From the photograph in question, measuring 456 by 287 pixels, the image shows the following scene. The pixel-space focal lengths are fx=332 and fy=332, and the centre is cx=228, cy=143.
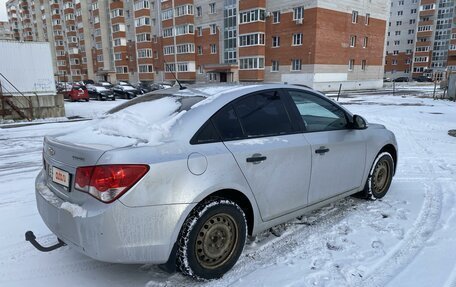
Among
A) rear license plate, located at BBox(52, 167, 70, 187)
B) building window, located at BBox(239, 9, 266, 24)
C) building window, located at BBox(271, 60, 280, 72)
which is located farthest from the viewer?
building window, located at BBox(271, 60, 280, 72)

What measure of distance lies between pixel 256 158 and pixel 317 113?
144cm

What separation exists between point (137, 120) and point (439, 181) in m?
4.89

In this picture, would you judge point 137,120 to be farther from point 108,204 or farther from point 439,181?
point 439,181

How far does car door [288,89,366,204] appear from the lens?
138 inches

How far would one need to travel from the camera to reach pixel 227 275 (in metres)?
2.90

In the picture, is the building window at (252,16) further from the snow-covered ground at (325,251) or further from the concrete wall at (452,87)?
the snow-covered ground at (325,251)

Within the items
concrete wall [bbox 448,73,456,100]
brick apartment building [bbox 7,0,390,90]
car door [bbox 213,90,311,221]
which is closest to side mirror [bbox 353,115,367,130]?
car door [bbox 213,90,311,221]


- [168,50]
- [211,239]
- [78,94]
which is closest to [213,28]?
[168,50]

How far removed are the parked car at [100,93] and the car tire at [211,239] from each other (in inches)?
1066

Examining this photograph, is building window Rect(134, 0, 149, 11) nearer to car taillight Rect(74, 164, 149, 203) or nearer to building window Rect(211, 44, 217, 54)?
building window Rect(211, 44, 217, 54)

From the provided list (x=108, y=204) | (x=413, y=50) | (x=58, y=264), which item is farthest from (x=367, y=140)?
(x=413, y=50)

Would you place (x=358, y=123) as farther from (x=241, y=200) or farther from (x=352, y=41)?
(x=352, y=41)

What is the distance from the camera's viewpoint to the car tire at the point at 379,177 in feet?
14.5

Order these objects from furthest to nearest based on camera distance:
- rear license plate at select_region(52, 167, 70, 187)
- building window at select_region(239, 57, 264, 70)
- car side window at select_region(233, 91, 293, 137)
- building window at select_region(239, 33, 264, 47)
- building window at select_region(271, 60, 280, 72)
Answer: building window at select_region(239, 57, 264, 70) < building window at select_region(271, 60, 280, 72) < building window at select_region(239, 33, 264, 47) < car side window at select_region(233, 91, 293, 137) < rear license plate at select_region(52, 167, 70, 187)
